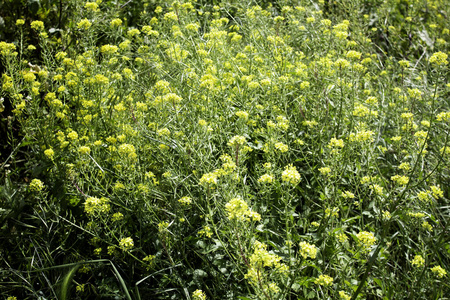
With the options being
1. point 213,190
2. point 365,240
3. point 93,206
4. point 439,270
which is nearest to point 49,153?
point 93,206

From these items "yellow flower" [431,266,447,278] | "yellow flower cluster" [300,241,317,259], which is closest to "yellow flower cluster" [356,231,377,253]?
"yellow flower cluster" [300,241,317,259]

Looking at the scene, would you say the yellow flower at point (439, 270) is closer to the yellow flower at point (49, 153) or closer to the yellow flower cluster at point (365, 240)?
the yellow flower cluster at point (365, 240)

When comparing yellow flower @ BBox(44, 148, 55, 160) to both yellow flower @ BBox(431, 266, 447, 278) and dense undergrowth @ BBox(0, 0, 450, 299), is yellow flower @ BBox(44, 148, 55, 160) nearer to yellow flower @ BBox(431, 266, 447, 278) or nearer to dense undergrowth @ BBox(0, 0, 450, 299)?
dense undergrowth @ BBox(0, 0, 450, 299)

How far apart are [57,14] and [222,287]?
2918 mm

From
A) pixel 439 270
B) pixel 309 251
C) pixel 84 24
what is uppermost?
pixel 84 24

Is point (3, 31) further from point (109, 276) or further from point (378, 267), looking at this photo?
point (378, 267)

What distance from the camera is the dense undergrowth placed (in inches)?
70.9

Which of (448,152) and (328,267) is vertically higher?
(448,152)

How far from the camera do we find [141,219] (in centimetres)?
197

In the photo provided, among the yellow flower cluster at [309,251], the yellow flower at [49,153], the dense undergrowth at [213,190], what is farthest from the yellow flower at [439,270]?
the yellow flower at [49,153]

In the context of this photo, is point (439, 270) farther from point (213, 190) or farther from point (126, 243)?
point (126, 243)

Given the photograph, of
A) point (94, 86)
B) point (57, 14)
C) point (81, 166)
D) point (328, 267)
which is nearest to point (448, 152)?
point (328, 267)

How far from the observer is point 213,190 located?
192 cm

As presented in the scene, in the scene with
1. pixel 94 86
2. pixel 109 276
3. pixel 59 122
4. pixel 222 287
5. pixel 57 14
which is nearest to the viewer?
pixel 222 287
